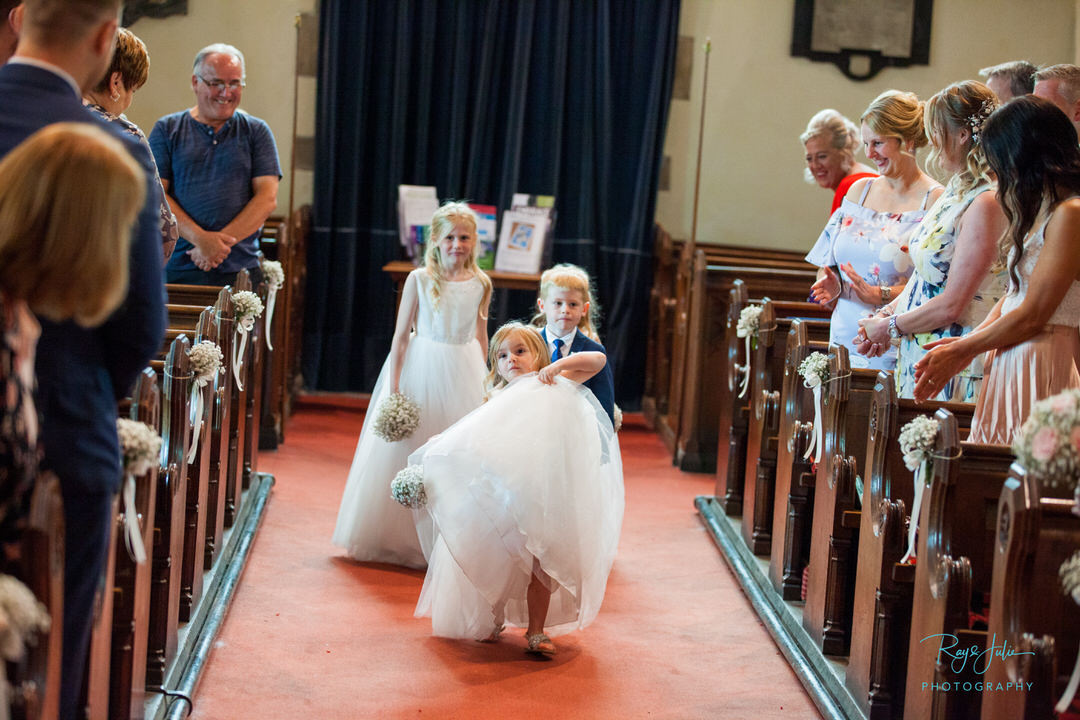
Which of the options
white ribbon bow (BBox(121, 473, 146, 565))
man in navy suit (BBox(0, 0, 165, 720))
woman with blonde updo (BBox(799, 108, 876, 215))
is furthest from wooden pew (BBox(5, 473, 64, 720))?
woman with blonde updo (BBox(799, 108, 876, 215))

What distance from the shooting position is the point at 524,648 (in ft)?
A: 12.5

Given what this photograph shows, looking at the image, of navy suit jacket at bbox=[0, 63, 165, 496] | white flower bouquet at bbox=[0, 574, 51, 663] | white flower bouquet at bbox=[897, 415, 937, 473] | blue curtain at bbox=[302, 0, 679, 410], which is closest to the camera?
white flower bouquet at bbox=[0, 574, 51, 663]

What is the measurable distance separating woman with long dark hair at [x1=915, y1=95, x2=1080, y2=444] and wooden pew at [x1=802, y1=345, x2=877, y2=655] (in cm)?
44

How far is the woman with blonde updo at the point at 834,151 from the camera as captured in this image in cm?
505

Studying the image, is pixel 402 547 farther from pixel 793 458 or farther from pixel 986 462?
pixel 986 462

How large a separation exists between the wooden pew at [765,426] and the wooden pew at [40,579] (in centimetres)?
310

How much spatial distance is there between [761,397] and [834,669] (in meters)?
1.50

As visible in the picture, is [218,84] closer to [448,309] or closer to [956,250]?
[448,309]

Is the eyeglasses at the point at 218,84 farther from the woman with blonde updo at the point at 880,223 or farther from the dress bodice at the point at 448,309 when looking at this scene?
the woman with blonde updo at the point at 880,223

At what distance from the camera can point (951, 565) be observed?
2779mm

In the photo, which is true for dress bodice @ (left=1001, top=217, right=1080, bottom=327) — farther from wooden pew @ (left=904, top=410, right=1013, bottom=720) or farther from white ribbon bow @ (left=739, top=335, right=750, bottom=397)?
white ribbon bow @ (left=739, top=335, right=750, bottom=397)

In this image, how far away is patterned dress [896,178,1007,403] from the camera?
3.60 m

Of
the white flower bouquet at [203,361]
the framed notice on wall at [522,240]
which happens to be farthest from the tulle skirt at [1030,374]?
the framed notice on wall at [522,240]

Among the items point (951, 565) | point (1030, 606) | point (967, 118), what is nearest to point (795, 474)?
point (967, 118)
